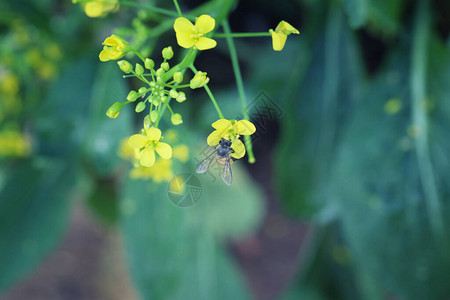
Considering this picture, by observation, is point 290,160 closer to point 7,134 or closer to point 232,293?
point 232,293

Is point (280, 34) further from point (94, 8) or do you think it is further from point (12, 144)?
point (12, 144)

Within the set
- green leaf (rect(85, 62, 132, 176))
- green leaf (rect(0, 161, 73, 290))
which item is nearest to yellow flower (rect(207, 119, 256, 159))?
green leaf (rect(85, 62, 132, 176))

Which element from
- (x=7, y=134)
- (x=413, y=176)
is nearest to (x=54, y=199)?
(x=7, y=134)

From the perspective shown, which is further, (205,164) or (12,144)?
(12,144)

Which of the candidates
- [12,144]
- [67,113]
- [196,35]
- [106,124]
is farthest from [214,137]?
[12,144]

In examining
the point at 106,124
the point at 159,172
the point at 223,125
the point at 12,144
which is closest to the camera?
the point at 223,125
